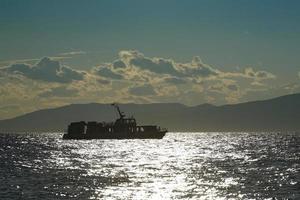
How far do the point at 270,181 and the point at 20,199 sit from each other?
31.0 m

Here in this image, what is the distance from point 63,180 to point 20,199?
16641 mm

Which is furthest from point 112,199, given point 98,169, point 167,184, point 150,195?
point 98,169

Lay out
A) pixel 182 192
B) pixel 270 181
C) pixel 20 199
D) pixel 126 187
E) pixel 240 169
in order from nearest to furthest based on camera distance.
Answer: pixel 20 199 → pixel 182 192 → pixel 126 187 → pixel 270 181 → pixel 240 169

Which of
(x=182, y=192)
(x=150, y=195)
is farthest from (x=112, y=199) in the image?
(x=182, y=192)

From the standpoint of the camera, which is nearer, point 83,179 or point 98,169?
point 83,179

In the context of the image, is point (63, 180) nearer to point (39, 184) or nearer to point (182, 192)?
point (39, 184)

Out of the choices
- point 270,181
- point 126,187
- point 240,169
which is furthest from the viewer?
point 240,169

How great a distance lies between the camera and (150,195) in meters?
55.7

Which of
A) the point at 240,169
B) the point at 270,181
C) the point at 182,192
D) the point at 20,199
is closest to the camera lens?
the point at 20,199

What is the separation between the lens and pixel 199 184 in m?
65.1

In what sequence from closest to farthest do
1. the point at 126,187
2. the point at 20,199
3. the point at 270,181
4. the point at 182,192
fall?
the point at 20,199 → the point at 182,192 → the point at 126,187 → the point at 270,181

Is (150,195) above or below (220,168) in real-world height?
below

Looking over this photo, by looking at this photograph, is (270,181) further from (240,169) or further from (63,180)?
(63,180)

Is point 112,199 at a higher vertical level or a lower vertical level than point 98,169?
lower
